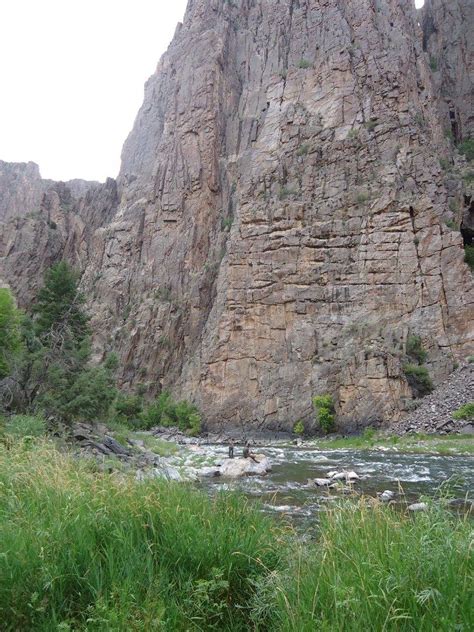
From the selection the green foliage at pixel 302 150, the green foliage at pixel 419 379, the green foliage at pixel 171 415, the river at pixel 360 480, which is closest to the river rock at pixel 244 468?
the river at pixel 360 480

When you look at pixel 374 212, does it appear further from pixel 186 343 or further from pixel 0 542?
pixel 0 542

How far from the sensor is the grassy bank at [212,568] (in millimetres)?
3430

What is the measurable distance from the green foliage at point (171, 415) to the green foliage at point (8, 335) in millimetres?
32271

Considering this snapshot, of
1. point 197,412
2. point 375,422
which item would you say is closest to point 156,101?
point 197,412

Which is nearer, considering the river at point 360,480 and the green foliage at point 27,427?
the river at point 360,480

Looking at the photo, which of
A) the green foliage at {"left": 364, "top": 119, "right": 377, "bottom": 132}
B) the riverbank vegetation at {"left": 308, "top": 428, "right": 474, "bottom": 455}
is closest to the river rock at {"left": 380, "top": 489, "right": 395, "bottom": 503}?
the riverbank vegetation at {"left": 308, "top": 428, "right": 474, "bottom": 455}

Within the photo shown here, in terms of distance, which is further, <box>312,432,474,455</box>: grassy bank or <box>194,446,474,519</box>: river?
<box>312,432,474,455</box>: grassy bank

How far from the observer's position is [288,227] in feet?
206

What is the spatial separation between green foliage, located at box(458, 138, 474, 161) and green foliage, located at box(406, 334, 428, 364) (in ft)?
142

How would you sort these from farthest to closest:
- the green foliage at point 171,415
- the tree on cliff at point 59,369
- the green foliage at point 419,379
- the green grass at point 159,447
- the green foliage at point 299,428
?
the green foliage at point 171,415, the green foliage at point 299,428, the green foliage at point 419,379, the green grass at point 159,447, the tree on cliff at point 59,369

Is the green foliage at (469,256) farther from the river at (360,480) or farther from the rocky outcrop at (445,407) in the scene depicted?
the river at (360,480)

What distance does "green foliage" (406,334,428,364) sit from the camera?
4778 cm

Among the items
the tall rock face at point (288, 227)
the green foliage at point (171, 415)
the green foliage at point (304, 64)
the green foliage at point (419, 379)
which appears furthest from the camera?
the green foliage at point (304, 64)

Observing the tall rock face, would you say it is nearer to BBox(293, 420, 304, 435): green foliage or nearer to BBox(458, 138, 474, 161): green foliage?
BBox(293, 420, 304, 435): green foliage
